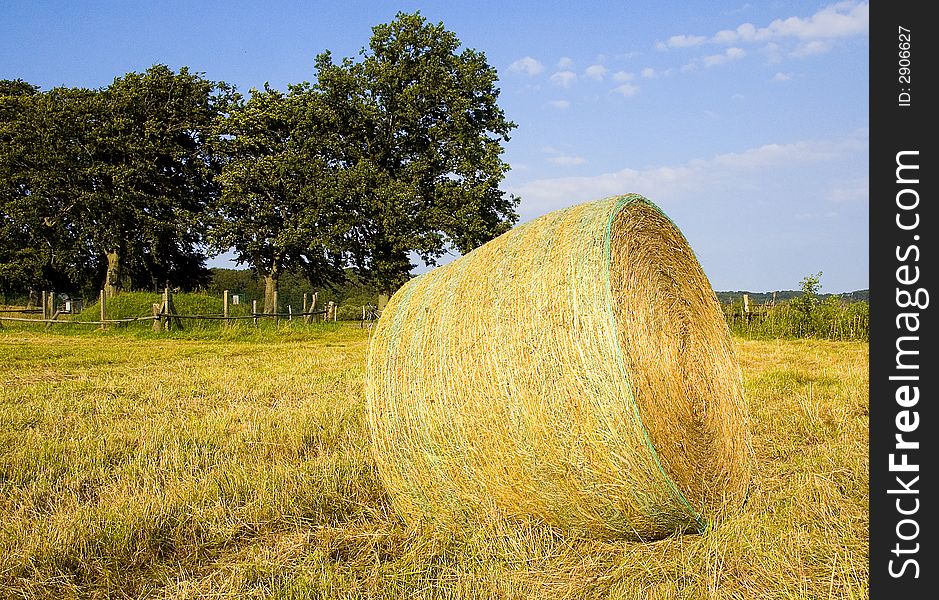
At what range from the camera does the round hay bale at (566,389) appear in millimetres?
3770

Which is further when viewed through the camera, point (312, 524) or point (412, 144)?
point (412, 144)

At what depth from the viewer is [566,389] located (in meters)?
3.79

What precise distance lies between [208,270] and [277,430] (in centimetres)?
3147

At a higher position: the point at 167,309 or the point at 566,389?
the point at 167,309

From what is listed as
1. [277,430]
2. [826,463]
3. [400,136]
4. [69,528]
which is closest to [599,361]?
[826,463]

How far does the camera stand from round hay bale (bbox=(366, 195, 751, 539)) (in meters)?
3.77

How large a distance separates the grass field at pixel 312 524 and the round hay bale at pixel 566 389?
0.22 meters

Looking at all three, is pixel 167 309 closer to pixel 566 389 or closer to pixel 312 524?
pixel 312 524

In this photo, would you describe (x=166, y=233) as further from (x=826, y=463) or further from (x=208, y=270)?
(x=826, y=463)

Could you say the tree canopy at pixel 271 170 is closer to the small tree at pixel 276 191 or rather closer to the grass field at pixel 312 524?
the small tree at pixel 276 191

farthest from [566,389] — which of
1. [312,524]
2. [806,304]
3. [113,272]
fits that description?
[113,272]

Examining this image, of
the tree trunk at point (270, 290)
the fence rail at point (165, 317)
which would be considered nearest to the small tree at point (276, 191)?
the tree trunk at point (270, 290)

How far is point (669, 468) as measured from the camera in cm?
394

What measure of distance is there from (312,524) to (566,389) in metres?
1.80
